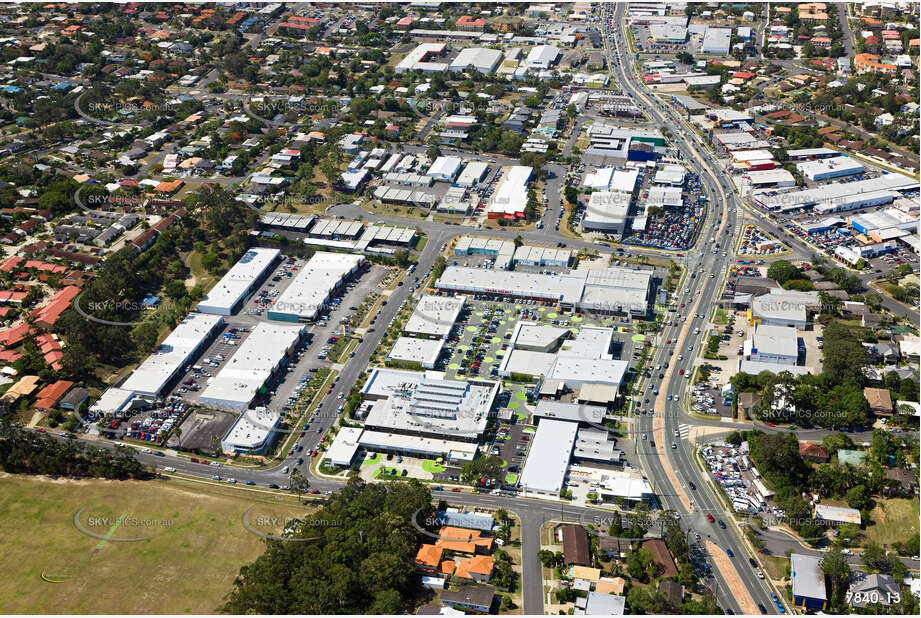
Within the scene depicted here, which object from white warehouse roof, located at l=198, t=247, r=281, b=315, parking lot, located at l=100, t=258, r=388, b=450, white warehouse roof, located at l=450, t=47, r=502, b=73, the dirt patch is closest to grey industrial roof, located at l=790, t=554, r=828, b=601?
the dirt patch

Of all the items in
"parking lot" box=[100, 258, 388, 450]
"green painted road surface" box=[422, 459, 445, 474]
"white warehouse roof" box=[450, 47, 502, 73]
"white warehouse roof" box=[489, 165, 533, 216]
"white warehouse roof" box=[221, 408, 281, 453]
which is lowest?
"green painted road surface" box=[422, 459, 445, 474]

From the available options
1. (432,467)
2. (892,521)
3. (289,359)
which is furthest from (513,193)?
(892,521)

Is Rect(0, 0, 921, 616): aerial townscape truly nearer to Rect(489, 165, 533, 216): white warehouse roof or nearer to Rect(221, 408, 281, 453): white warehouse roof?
Rect(221, 408, 281, 453): white warehouse roof

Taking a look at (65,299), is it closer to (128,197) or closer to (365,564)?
(128,197)

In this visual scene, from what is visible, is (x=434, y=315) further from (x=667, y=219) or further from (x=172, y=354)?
(x=667, y=219)

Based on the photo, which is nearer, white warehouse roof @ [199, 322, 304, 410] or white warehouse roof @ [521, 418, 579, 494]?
white warehouse roof @ [521, 418, 579, 494]
